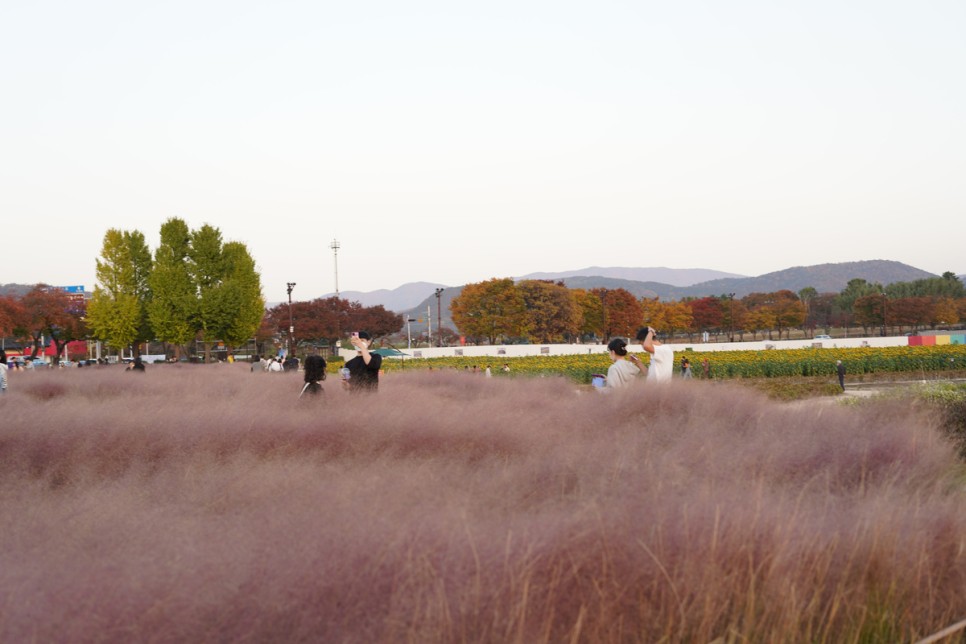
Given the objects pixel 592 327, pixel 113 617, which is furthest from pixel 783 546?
pixel 592 327

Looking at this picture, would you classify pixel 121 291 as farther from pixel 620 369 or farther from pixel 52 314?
pixel 620 369

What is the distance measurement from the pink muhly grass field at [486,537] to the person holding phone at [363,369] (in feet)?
8.77

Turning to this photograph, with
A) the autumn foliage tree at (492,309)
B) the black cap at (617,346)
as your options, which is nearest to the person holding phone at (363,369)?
the black cap at (617,346)

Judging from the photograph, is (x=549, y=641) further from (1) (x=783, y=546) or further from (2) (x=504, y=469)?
(2) (x=504, y=469)

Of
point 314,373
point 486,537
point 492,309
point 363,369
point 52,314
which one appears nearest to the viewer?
point 486,537

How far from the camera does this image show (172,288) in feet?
165

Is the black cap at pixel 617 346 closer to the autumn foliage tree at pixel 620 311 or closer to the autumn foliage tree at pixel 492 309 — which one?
the autumn foliage tree at pixel 492 309

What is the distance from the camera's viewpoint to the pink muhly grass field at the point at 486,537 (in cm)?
310

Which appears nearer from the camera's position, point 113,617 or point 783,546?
point 113,617

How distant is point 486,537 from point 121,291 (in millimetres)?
54212

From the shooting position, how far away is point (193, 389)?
13.7m

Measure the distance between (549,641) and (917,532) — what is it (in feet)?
7.53

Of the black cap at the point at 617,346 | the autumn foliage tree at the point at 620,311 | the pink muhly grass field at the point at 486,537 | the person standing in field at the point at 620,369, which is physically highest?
the autumn foliage tree at the point at 620,311

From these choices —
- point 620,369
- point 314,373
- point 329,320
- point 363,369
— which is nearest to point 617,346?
point 620,369
